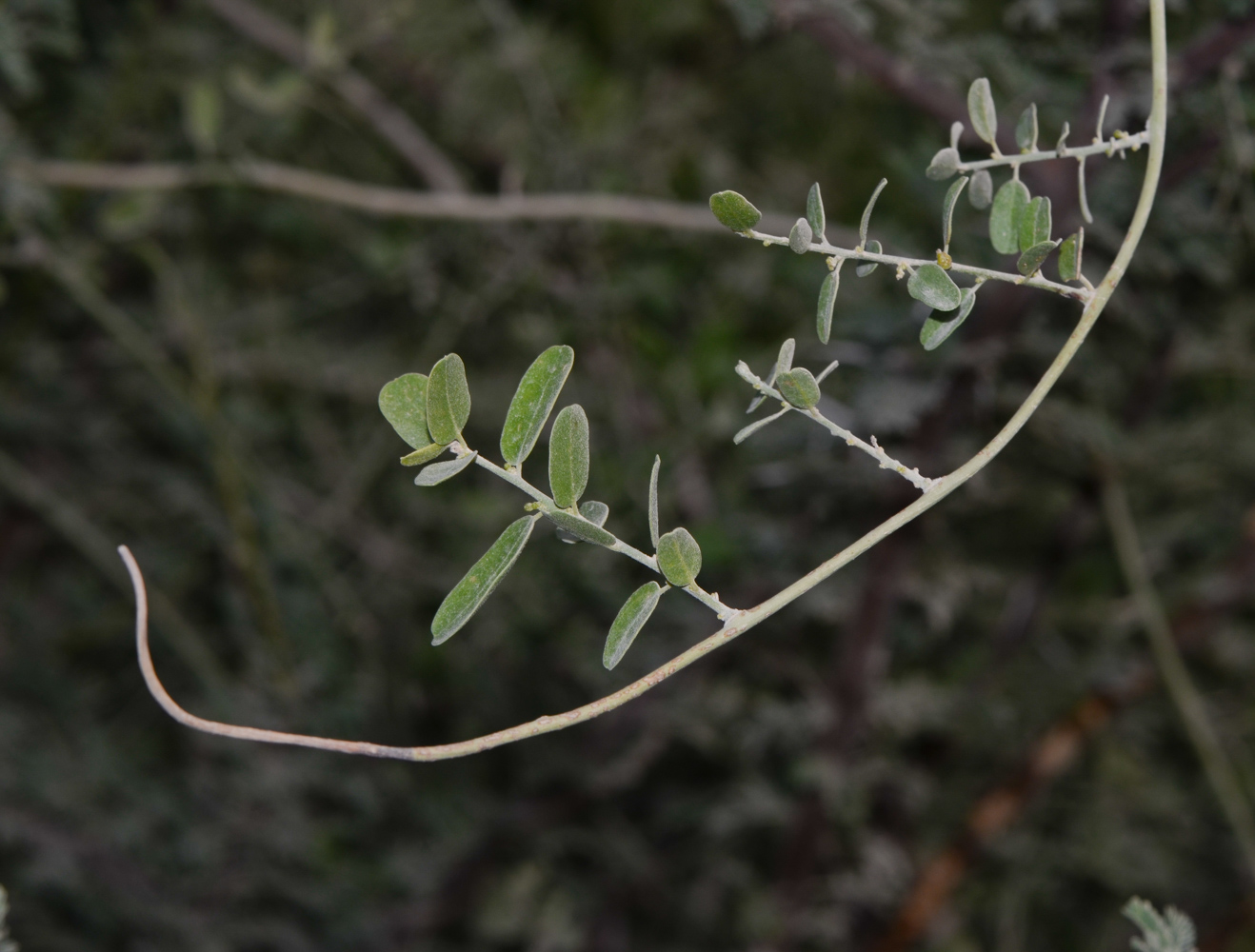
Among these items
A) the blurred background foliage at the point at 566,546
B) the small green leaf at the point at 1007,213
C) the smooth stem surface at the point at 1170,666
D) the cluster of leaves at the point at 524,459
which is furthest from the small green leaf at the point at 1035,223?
the smooth stem surface at the point at 1170,666

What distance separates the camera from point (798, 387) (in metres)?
0.20

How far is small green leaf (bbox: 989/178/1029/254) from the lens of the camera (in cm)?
24

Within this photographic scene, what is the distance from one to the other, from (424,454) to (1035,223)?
0.49 feet

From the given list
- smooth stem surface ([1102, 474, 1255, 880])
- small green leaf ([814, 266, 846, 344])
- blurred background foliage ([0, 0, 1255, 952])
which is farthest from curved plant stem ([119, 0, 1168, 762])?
smooth stem surface ([1102, 474, 1255, 880])

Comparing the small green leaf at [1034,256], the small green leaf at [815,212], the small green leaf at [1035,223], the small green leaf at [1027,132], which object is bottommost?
the small green leaf at [1034,256]

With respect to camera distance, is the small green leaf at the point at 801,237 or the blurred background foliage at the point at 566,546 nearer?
the small green leaf at the point at 801,237

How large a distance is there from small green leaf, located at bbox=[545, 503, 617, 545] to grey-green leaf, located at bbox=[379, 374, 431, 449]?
36 millimetres

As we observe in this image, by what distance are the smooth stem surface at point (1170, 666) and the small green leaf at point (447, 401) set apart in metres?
0.45

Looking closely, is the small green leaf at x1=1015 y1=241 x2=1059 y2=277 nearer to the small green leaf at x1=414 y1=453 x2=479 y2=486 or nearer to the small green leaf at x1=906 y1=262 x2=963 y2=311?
the small green leaf at x1=906 y1=262 x2=963 y2=311

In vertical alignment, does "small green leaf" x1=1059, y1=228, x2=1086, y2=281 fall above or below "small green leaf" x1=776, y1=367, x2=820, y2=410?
above

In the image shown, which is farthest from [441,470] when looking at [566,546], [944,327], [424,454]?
[566,546]

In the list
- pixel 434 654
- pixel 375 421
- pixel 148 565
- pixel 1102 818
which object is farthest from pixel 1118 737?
pixel 148 565

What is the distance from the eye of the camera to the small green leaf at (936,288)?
21 cm

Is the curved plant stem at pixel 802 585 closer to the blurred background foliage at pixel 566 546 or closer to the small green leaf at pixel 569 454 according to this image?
the small green leaf at pixel 569 454
